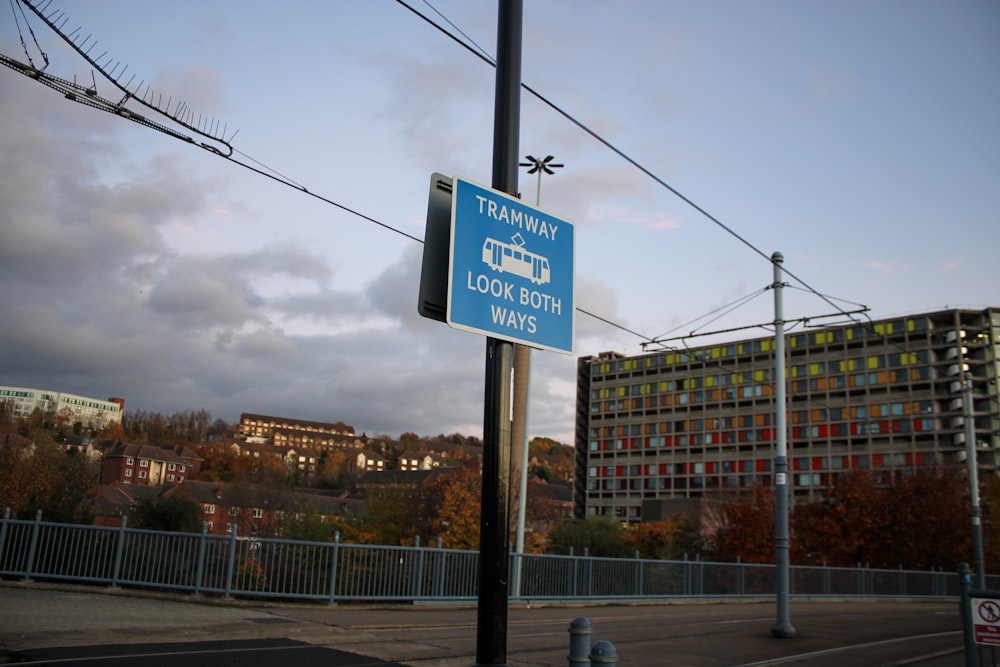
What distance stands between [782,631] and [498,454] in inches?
562

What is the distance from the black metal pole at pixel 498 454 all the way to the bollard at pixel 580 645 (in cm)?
54

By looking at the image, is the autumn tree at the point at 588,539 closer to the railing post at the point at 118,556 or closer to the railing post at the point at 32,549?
the railing post at the point at 118,556

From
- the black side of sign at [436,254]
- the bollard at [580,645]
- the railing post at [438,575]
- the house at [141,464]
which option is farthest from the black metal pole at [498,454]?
the house at [141,464]

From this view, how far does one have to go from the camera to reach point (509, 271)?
483cm

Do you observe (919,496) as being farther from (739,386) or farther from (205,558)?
(739,386)

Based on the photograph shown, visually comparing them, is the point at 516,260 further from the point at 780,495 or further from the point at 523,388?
the point at 523,388

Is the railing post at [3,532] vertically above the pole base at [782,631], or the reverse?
the railing post at [3,532]

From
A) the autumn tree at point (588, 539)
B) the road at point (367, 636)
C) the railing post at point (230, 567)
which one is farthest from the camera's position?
the autumn tree at point (588, 539)

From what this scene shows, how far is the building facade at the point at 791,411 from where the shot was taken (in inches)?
3949

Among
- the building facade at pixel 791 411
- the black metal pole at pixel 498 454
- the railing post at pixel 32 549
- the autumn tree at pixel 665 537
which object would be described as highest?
the building facade at pixel 791 411

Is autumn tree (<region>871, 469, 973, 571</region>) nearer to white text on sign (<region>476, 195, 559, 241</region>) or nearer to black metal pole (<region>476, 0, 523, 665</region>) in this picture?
white text on sign (<region>476, 195, 559, 241</region>)

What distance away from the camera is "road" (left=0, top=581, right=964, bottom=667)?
10.1 m

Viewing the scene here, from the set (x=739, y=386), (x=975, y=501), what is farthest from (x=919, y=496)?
(x=739, y=386)

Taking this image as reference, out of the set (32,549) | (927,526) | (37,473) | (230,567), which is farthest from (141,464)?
(230,567)
